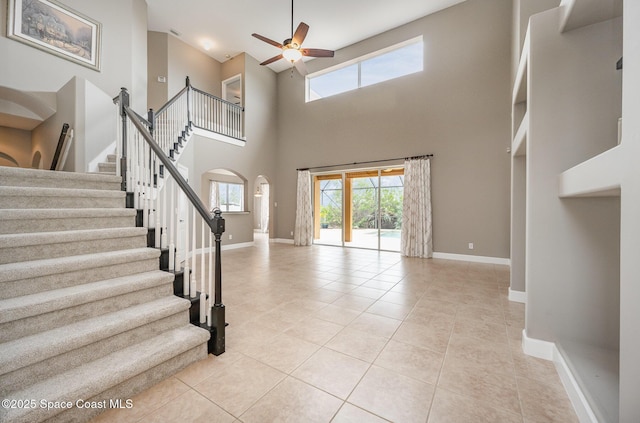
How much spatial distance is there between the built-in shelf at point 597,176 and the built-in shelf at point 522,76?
1190 mm

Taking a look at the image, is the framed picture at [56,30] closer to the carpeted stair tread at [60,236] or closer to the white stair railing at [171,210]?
the white stair railing at [171,210]

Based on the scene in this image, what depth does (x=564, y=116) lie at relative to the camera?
191cm

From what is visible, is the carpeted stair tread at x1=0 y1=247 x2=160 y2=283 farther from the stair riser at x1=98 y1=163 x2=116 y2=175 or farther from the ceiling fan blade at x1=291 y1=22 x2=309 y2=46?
the ceiling fan blade at x1=291 y1=22 x2=309 y2=46

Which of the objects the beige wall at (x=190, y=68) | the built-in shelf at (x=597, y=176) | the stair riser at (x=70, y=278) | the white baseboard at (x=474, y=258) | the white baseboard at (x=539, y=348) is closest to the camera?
the built-in shelf at (x=597, y=176)

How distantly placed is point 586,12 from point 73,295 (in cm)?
386

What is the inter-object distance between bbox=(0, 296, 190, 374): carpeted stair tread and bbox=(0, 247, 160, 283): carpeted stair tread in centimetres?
38

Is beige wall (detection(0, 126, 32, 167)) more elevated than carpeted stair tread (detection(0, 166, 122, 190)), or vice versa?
beige wall (detection(0, 126, 32, 167))

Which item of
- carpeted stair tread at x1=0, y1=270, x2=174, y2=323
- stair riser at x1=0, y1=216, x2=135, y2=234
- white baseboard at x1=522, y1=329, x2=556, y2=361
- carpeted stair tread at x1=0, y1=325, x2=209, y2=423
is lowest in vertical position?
white baseboard at x1=522, y1=329, x2=556, y2=361

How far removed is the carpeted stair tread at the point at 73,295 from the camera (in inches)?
54.6

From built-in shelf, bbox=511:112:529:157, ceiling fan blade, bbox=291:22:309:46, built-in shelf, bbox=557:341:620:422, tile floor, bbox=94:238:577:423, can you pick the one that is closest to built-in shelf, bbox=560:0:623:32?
built-in shelf, bbox=511:112:529:157

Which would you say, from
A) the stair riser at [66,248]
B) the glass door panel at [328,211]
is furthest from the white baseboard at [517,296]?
the glass door panel at [328,211]

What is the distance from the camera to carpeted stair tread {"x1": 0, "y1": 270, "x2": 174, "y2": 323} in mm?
1387

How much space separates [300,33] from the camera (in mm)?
4125

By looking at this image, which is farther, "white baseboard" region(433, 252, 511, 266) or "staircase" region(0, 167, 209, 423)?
"white baseboard" region(433, 252, 511, 266)
